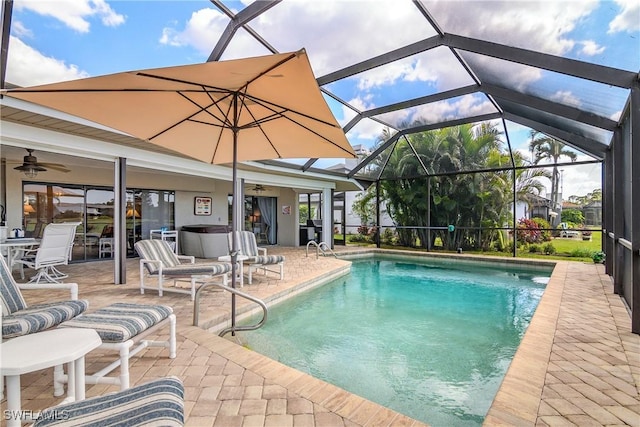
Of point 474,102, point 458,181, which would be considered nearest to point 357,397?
point 474,102

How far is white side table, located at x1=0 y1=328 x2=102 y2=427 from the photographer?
1414mm

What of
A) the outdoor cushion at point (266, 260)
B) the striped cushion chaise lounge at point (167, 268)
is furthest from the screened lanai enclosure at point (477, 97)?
the outdoor cushion at point (266, 260)

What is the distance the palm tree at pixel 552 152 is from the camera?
396 inches

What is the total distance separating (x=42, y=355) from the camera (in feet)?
4.96

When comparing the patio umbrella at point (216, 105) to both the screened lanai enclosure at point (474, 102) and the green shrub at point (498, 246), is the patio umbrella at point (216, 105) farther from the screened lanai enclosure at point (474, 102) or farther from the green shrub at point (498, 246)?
the green shrub at point (498, 246)

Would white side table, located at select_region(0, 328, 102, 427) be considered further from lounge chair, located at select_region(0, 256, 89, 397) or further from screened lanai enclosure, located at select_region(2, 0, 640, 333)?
screened lanai enclosure, located at select_region(2, 0, 640, 333)

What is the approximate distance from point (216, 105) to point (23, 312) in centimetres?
235

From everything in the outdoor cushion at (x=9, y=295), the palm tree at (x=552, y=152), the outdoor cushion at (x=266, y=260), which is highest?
the palm tree at (x=552, y=152)

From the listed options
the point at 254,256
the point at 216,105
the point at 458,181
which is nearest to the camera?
the point at 216,105

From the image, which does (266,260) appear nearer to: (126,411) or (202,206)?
(126,411)

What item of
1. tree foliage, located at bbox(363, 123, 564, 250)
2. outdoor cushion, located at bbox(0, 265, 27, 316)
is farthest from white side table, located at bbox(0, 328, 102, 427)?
tree foliage, located at bbox(363, 123, 564, 250)

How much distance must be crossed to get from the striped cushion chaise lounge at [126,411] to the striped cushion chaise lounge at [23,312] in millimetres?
1219

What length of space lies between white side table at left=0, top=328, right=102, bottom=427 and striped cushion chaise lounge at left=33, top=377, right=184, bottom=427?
0.27 metres

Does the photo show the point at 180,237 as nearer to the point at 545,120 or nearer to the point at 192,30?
the point at 192,30
